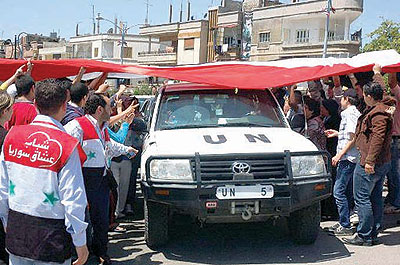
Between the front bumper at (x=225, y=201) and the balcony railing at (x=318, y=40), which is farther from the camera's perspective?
the balcony railing at (x=318, y=40)

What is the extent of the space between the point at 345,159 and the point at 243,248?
1735 millimetres

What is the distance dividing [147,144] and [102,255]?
4.91 ft

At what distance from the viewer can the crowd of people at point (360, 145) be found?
238 inches

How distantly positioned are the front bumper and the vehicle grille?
68 millimetres

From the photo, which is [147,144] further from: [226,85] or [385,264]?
[385,264]

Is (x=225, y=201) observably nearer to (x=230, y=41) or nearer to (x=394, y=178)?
(x=394, y=178)

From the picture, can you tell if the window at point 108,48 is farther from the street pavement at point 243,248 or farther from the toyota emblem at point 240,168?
the toyota emblem at point 240,168

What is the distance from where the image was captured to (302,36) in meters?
52.6

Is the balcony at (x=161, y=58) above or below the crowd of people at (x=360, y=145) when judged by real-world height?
above

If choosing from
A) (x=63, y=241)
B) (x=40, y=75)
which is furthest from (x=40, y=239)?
(x=40, y=75)

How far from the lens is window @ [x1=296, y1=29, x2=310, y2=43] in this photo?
52.0 m

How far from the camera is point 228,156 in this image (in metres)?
5.47

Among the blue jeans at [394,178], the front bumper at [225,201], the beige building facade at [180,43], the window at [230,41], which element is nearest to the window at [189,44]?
the beige building facade at [180,43]

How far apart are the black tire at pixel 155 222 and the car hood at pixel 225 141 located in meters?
0.60
